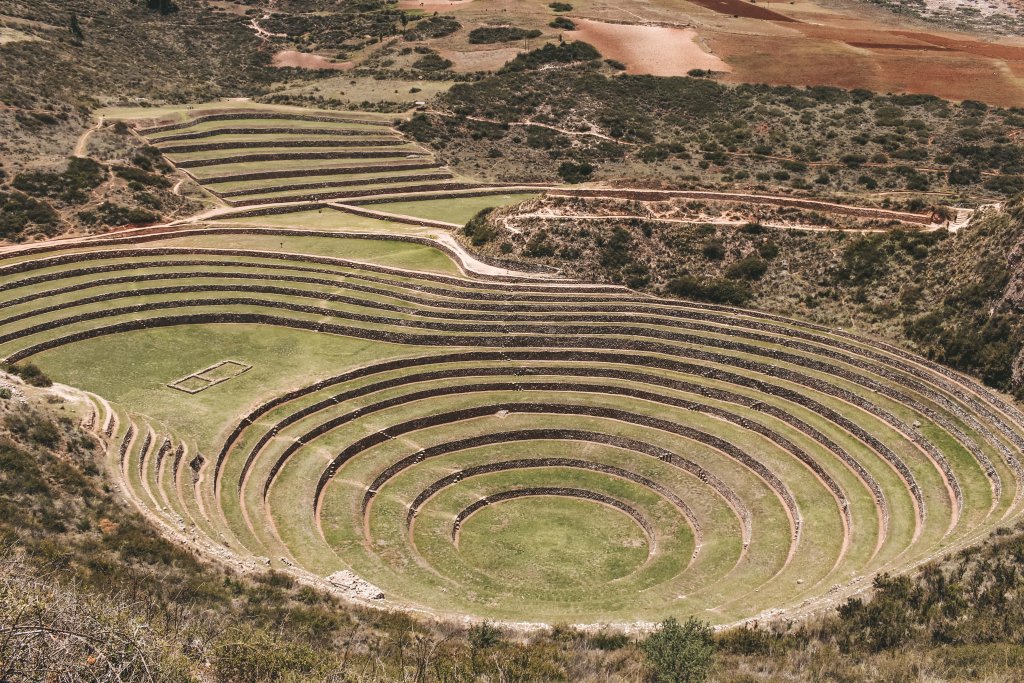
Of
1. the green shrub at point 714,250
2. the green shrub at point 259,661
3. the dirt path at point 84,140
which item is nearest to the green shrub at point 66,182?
the dirt path at point 84,140

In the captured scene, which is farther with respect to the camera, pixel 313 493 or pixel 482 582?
pixel 313 493

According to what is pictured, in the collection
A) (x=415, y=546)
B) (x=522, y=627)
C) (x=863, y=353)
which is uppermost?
(x=863, y=353)

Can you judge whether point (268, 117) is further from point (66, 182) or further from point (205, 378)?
point (205, 378)

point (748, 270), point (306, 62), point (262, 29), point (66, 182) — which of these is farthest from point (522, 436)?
point (262, 29)

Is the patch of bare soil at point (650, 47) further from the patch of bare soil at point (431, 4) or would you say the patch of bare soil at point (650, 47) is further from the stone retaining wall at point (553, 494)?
the stone retaining wall at point (553, 494)

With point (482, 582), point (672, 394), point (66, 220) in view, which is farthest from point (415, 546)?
point (66, 220)

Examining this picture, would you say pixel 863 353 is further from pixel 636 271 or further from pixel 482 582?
pixel 482 582
